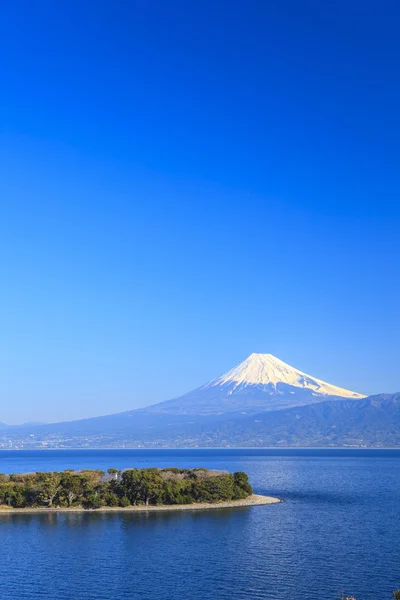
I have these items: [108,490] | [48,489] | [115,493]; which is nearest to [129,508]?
[115,493]

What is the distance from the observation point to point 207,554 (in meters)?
49.5

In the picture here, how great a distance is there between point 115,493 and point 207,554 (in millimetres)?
29809

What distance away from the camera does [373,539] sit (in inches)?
2179

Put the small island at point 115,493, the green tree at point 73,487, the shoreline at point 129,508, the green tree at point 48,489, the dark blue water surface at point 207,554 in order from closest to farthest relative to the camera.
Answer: the dark blue water surface at point 207,554 < the shoreline at point 129,508 < the small island at point 115,493 < the green tree at point 73,487 < the green tree at point 48,489

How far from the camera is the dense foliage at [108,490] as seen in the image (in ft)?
248

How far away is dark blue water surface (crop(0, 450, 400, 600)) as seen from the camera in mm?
40000

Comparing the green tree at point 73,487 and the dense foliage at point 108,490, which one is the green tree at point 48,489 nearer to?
the dense foliage at point 108,490

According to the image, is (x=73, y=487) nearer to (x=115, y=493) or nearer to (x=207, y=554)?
(x=115, y=493)

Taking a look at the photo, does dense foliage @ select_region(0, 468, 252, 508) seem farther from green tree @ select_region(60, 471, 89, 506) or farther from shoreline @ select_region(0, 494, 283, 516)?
shoreline @ select_region(0, 494, 283, 516)

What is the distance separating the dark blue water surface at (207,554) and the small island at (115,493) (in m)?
3.78

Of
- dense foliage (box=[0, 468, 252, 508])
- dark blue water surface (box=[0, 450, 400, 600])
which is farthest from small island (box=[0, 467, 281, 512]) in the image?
dark blue water surface (box=[0, 450, 400, 600])

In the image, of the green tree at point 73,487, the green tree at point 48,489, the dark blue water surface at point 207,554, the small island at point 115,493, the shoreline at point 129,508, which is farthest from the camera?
the green tree at point 48,489

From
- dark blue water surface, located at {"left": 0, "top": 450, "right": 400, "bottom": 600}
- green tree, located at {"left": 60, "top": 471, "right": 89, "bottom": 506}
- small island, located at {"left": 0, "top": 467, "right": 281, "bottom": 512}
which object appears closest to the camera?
dark blue water surface, located at {"left": 0, "top": 450, "right": 400, "bottom": 600}

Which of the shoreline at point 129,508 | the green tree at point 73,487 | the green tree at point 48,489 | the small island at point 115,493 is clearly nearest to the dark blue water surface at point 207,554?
the shoreline at point 129,508
